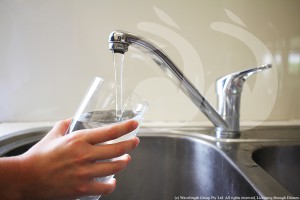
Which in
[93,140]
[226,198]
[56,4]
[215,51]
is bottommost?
[226,198]

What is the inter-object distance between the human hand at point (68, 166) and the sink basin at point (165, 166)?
343 mm

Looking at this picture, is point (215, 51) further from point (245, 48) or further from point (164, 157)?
point (164, 157)

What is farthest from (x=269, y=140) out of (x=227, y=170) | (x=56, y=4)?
(x=56, y=4)

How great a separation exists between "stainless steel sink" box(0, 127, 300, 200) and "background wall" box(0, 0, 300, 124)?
136 mm

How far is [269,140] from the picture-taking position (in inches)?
24.0

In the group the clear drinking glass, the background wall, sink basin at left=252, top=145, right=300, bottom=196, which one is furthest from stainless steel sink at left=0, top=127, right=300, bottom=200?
the clear drinking glass

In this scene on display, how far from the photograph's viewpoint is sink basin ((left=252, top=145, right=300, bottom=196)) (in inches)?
22.5

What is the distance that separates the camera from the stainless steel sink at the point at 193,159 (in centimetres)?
53

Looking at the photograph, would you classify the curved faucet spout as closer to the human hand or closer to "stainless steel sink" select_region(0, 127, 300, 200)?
"stainless steel sink" select_region(0, 127, 300, 200)

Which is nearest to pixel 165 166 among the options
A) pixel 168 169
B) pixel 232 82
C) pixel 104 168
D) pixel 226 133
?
pixel 168 169

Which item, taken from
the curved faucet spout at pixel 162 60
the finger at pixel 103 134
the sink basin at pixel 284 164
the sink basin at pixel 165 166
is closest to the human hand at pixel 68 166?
the finger at pixel 103 134

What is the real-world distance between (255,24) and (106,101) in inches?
25.4

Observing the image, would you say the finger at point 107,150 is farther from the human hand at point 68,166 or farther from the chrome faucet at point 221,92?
the chrome faucet at point 221,92

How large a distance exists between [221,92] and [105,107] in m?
0.35
